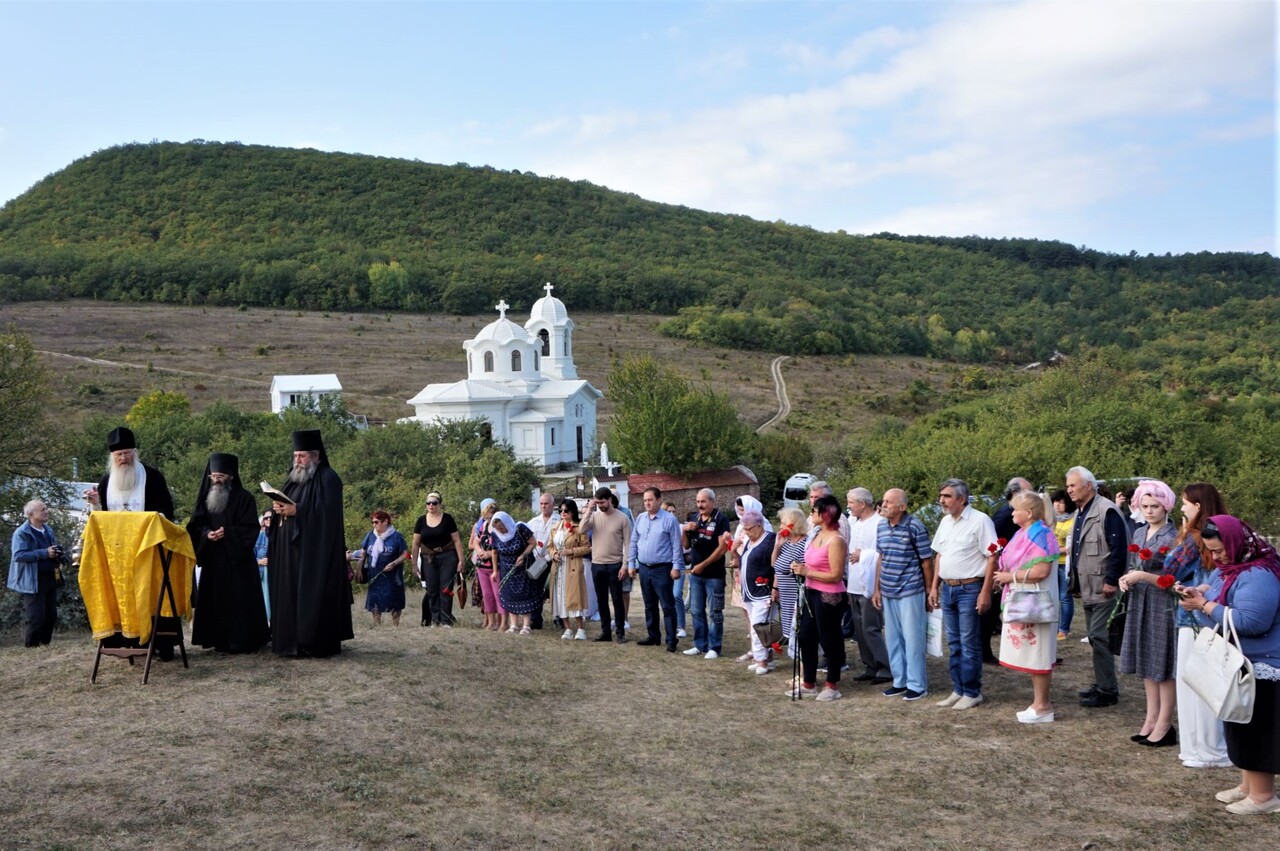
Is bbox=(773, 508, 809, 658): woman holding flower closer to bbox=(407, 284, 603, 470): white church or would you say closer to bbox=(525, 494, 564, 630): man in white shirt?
bbox=(525, 494, 564, 630): man in white shirt

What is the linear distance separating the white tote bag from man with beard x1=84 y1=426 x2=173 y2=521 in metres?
7.11

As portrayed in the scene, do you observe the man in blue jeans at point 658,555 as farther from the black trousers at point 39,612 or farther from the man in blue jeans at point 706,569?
the black trousers at point 39,612

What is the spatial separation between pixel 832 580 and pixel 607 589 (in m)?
3.51

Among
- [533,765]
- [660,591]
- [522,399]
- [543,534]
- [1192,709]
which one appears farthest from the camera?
[522,399]

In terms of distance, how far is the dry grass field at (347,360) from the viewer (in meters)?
64.6

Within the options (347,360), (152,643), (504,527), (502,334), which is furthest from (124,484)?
(347,360)

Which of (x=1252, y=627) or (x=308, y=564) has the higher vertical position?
(x=308, y=564)

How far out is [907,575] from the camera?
8.91 m

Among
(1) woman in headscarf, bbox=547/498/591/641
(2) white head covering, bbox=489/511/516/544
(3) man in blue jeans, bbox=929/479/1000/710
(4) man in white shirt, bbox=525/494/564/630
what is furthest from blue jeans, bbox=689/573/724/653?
(3) man in blue jeans, bbox=929/479/1000/710

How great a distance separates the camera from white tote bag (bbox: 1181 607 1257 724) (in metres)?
5.54

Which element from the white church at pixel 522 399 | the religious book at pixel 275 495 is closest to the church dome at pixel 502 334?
the white church at pixel 522 399

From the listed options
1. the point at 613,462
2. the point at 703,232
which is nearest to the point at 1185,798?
the point at 613,462

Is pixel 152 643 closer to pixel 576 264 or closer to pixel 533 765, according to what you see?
pixel 533 765

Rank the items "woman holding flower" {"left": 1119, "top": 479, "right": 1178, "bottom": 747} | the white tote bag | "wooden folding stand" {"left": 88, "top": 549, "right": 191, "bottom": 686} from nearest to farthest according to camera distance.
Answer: the white tote bag
"woman holding flower" {"left": 1119, "top": 479, "right": 1178, "bottom": 747}
"wooden folding stand" {"left": 88, "top": 549, "right": 191, "bottom": 686}
